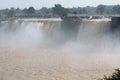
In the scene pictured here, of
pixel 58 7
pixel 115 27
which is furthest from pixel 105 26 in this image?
pixel 58 7

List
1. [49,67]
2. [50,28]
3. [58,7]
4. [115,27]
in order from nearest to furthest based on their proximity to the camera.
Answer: [49,67] → [115,27] → [50,28] → [58,7]

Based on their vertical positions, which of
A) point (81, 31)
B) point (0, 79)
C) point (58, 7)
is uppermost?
point (58, 7)

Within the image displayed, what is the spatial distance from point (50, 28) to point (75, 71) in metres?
13.9

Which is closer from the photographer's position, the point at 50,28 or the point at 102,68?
the point at 102,68

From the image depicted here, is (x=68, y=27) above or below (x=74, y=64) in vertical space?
above

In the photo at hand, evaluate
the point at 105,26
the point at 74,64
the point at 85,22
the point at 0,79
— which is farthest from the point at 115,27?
the point at 0,79

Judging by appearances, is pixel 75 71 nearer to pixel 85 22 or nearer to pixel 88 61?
pixel 88 61

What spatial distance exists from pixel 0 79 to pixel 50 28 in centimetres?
1536

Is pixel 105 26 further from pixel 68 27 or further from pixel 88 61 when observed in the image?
pixel 88 61

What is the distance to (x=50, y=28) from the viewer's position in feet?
95.8

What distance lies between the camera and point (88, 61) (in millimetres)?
17984

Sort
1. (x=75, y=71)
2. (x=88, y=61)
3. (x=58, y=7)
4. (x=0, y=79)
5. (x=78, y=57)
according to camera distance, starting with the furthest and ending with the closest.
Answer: (x=58, y=7)
(x=78, y=57)
(x=88, y=61)
(x=75, y=71)
(x=0, y=79)

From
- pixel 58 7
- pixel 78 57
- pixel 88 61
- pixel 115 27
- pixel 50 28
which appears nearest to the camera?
pixel 88 61

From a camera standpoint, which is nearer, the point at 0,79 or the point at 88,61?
the point at 0,79
